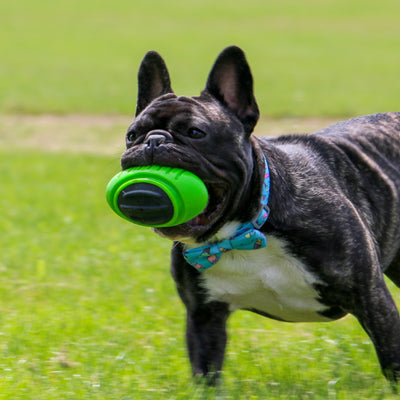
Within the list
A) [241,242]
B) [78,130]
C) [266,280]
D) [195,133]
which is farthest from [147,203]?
[78,130]

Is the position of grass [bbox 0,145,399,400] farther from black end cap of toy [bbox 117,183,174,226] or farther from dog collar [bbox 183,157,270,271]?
black end cap of toy [bbox 117,183,174,226]

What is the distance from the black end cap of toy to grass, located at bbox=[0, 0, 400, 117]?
1368 cm

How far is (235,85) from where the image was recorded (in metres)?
4.16

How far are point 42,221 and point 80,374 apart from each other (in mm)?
4849

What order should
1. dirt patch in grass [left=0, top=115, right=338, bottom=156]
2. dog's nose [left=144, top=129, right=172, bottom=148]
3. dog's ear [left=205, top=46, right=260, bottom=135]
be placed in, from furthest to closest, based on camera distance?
dirt patch in grass [left=0, top=115, right=338, bottom=156] → dog's ear [left=205, top=46, right=260, bottom=135] → dog's nose [left=144, top=129, right=172, bottom=148]

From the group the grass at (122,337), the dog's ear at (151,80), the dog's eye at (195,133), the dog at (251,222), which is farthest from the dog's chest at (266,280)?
the dog's ear at (151,80)

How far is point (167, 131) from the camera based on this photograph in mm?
3857

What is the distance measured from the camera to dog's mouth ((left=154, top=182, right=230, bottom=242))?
3865mm

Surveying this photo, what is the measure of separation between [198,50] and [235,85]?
970 inches

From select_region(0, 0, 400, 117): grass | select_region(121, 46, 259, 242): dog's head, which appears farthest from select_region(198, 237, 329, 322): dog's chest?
select_region(0, 0, 400, 117): grass

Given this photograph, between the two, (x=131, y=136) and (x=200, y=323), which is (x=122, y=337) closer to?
(x=200, y=323)

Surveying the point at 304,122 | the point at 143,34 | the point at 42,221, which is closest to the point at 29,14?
the point at 143,34

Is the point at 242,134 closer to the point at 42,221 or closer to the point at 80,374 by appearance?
the point at 80,374

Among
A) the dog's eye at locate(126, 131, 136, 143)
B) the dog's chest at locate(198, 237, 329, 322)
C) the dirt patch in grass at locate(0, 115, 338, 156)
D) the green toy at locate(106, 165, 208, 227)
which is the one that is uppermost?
the dog's eye at locate(126, 131, 136, 143)
